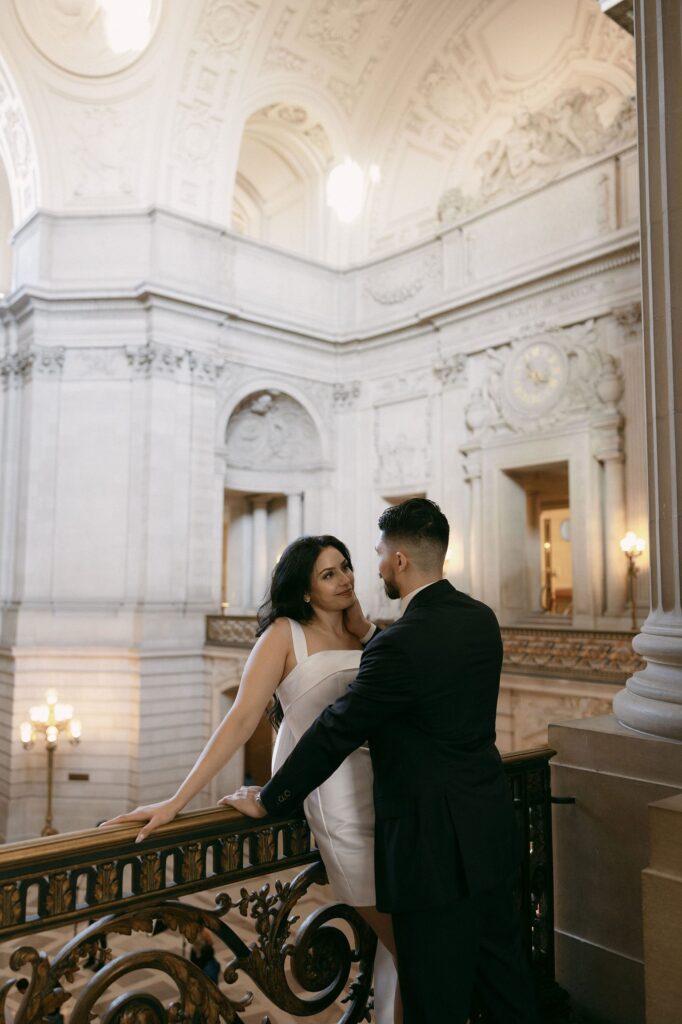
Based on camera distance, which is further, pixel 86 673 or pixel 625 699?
pixel 86 673

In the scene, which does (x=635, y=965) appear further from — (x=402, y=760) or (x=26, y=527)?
(x=26, y=527)

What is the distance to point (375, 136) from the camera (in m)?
18.9

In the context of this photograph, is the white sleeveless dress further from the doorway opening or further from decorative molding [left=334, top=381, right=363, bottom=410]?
decorative molding [left=334, top=381, right=363, bottom=410]

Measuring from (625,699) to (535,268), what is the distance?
1347 centimetres

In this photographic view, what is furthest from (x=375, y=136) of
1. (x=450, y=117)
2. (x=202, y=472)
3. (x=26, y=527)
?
(x=26, y=527)

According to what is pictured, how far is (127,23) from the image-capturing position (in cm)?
1605

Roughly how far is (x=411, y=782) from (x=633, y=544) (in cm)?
1215

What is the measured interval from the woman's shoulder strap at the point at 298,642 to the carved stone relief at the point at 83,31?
56.7 feet

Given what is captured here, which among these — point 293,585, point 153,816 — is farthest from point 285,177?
point 153,816

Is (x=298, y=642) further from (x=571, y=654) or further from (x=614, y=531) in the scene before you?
(x=614, y=531)

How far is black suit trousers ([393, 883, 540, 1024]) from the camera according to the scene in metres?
2.12

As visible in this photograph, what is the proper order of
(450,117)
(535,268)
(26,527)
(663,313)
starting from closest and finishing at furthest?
(663,313) → (535,268) → (26,527) → (450,117)

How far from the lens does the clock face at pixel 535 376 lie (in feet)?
49.1

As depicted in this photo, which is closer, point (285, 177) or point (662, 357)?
point (662, 357)
